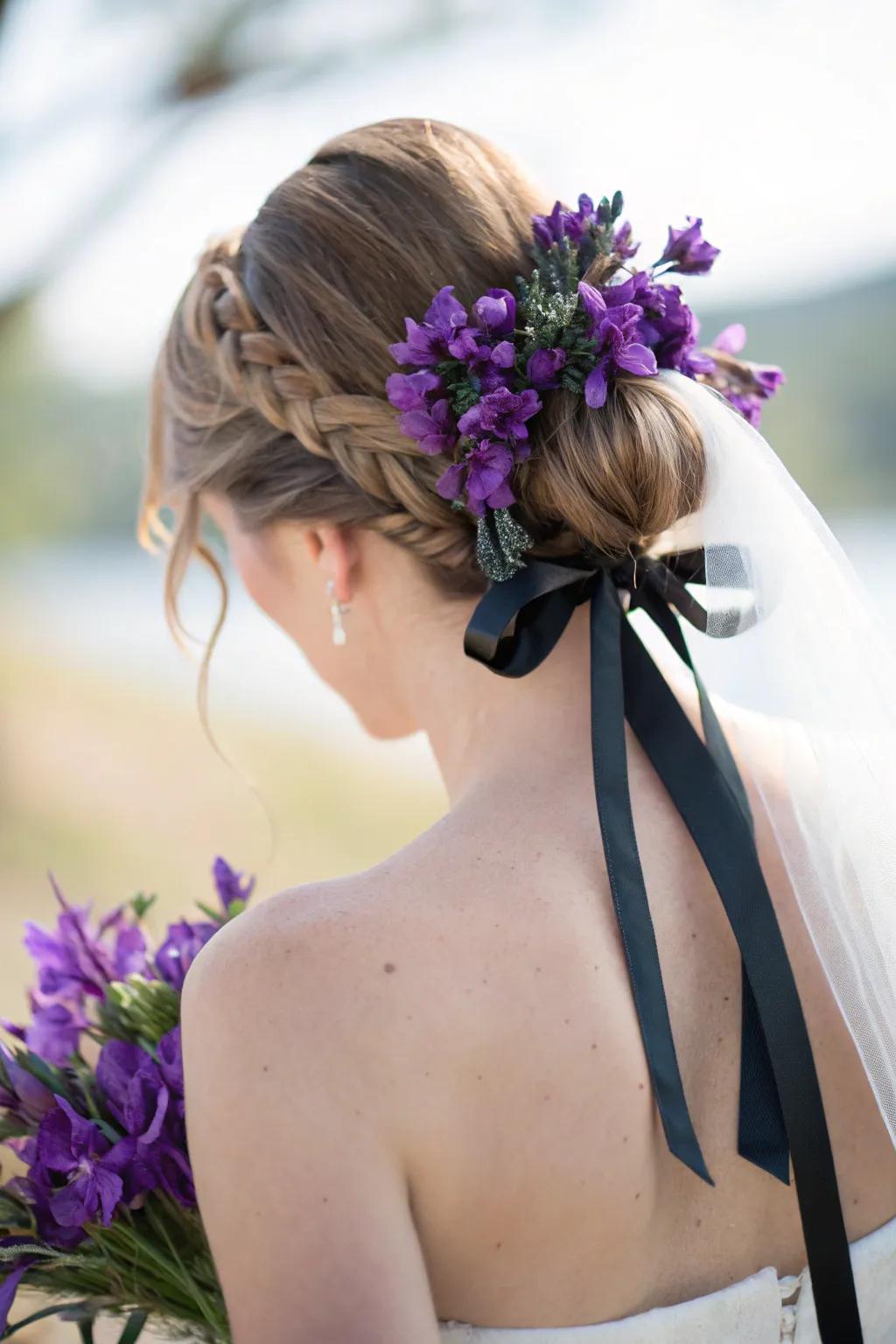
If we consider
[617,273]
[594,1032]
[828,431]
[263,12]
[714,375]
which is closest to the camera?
[594,1032]

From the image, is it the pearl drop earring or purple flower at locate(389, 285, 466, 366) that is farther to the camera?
the pearl drop earring

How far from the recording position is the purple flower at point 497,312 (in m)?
1.18

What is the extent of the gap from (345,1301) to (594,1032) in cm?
29

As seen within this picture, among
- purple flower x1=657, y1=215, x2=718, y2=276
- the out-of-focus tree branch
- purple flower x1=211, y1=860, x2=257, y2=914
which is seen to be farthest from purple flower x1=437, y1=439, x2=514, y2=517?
the out-of-focus tree branch

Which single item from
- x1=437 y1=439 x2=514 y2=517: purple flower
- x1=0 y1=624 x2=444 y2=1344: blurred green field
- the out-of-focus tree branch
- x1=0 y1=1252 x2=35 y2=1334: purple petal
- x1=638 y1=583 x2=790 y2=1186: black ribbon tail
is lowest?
x1=0 y1=624 x2=444 y2=1344: blurred green field

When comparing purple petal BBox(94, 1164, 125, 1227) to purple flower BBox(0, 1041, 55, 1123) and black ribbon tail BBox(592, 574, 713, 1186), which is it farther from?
black ribbon tail BBox(592, 574, 713, 1186)

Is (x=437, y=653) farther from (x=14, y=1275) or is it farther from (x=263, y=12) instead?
(x=263, y=12)

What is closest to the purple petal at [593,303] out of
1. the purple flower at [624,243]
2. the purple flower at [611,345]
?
the purple flower at [611,345]

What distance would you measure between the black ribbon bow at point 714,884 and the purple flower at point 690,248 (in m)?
0.35

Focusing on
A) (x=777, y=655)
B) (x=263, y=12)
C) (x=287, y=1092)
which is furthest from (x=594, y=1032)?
(x=263, y=12)

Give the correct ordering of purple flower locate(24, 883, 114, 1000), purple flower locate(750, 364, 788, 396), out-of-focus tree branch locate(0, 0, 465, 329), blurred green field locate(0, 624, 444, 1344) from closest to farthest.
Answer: purple flower locate(24, 883, 114, 1000), purple flower locate(750, 364, 788, 396), out-of-focus tree branch locate(0, 0, 465, 329), blurred green field locate(0, 624, 444, 1344)

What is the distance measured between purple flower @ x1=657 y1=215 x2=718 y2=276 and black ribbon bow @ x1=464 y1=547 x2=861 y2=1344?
13.7 inches

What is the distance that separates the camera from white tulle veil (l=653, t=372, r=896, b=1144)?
1.15 meters

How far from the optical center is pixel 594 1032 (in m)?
1.05
